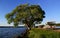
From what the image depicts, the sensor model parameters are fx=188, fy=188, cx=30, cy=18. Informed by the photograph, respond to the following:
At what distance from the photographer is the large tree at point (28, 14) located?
166ft

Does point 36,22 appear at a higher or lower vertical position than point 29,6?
lower

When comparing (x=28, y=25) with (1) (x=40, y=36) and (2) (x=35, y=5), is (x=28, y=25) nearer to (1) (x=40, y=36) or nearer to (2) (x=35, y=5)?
(2) (x=35, y=5)

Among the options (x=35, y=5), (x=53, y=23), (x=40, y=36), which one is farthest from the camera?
(x=35, y=5)

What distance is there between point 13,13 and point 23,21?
13.2ft

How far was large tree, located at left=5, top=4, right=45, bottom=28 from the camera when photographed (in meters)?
50.6

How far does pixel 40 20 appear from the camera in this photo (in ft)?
173

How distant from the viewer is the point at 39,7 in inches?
2063

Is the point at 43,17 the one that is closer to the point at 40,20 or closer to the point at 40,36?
the point at 40,20

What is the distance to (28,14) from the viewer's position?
50406mm

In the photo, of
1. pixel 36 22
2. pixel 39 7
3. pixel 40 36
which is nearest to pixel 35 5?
pixel 39 7

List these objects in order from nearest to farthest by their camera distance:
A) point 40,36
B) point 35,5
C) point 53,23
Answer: point 40,36 < point 53,23 < point 35,5

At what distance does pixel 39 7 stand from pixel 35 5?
1.28 meters

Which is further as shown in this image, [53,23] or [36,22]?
[36,22]

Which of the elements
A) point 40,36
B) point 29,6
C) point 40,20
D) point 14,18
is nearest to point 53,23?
point 40,20
